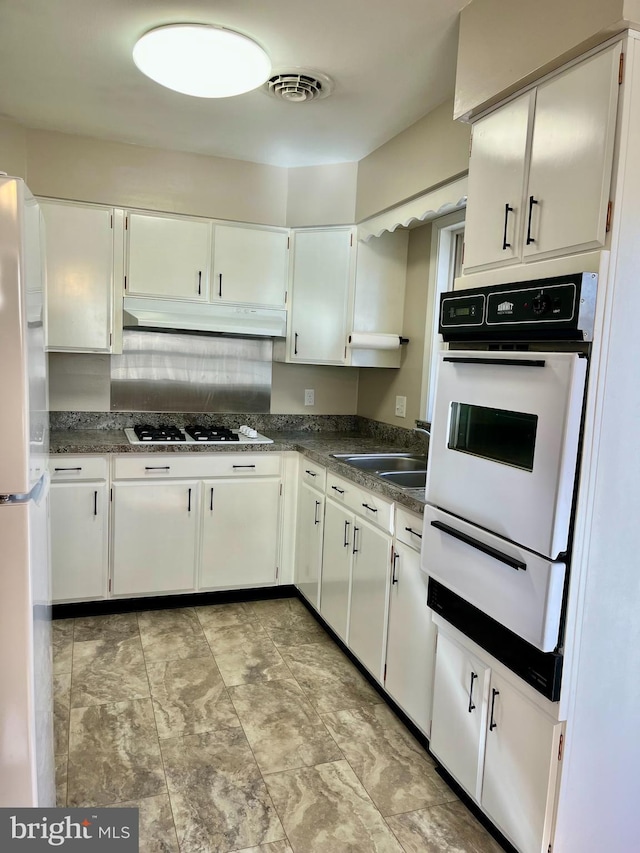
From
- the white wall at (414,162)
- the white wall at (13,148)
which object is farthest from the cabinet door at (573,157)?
the white wall at (13,148)

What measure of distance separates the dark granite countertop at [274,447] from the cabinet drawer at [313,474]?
40 mm

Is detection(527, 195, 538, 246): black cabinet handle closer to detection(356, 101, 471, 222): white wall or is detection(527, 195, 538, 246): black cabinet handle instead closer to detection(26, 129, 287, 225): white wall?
detection(356, 101, 471, 222): white wall

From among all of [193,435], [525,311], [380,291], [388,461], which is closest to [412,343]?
[380,291]

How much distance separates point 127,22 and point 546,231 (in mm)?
1637

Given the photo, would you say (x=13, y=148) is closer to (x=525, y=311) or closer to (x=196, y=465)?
(x=196, y=465)

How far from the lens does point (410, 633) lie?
2.31 meters

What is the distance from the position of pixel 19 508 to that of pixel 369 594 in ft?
5.65

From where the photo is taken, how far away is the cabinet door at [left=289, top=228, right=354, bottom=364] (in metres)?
3.59

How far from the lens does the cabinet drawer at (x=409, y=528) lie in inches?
88.7

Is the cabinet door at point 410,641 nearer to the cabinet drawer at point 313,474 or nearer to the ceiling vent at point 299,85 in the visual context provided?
the cabinet drawer at point 313,474

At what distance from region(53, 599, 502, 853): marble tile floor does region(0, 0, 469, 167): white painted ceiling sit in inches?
101

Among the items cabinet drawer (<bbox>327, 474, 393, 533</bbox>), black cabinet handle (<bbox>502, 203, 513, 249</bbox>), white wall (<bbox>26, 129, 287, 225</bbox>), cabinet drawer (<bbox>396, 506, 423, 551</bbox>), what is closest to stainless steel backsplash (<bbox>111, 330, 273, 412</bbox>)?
white wall (<bbox>26, 129, 287, 225</bbox>)

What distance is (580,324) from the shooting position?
56.1 inches

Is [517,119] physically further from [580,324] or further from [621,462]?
[621,462]
